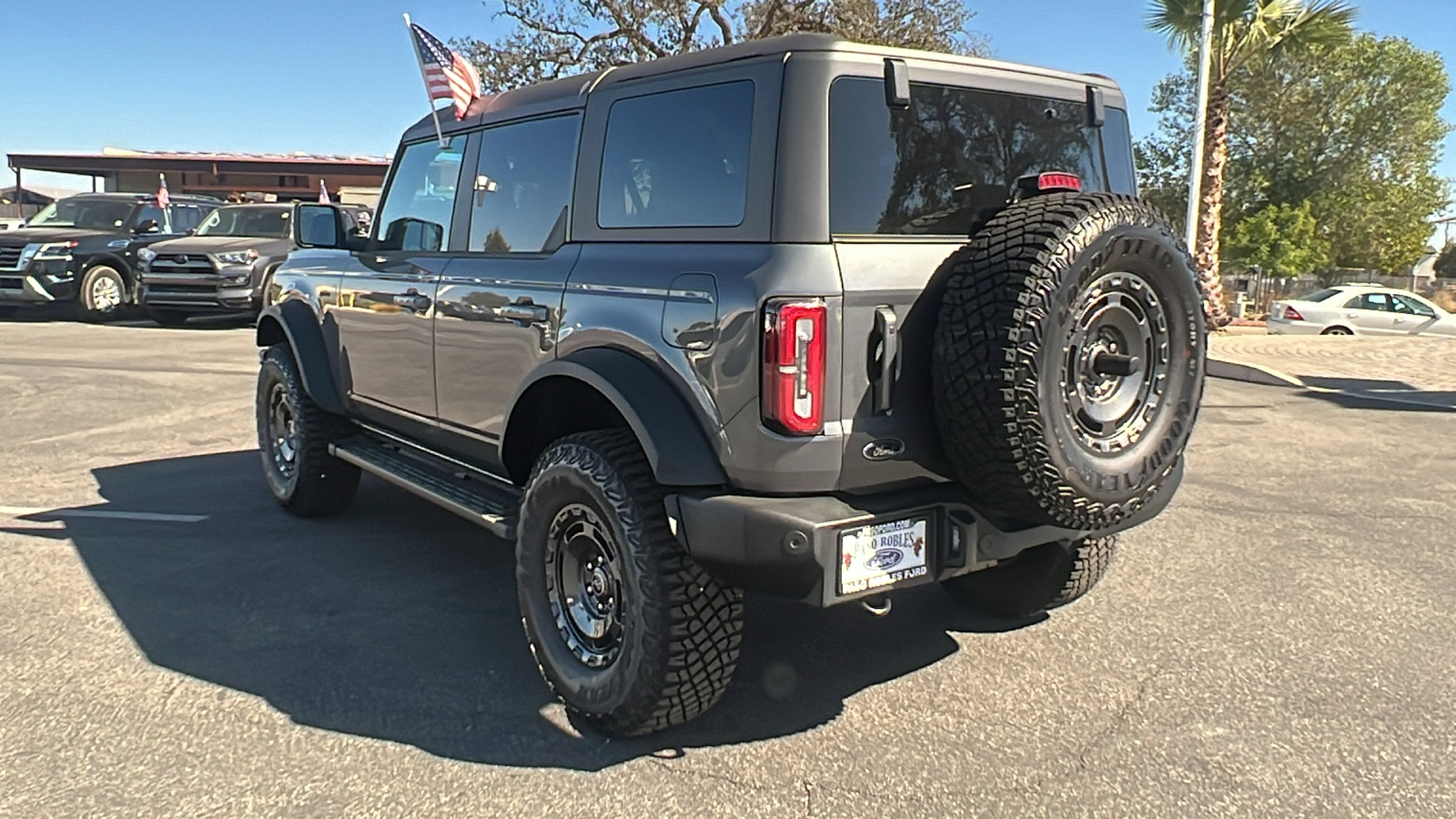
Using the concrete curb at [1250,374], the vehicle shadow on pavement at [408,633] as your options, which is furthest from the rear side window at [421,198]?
the concrete curb at [1250,374]

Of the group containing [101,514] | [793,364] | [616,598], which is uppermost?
[793,364]

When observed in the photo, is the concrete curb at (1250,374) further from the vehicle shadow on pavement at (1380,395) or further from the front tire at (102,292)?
the front tire at (102,292)

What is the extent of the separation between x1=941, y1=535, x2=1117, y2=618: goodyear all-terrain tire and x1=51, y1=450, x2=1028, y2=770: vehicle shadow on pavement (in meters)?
0.09

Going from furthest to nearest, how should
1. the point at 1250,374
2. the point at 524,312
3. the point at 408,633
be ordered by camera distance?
1. the point at 1250,374
2. the point at 408,633
3. the point at 524,312

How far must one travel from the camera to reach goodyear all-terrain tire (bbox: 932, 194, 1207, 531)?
2729mm

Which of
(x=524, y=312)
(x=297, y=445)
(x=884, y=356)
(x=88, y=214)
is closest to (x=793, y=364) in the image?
(x=884, y=356)

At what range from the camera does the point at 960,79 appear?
3.26 meters

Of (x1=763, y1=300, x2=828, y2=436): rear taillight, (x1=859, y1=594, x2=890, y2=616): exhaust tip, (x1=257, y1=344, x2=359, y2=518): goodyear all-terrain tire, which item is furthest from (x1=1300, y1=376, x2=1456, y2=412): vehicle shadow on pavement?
(x1=763, y1=300, x2=828, y2=436): rear taillight

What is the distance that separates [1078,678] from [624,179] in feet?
7.40

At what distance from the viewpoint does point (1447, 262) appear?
51.8 metres

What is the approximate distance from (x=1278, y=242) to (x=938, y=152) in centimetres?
3168

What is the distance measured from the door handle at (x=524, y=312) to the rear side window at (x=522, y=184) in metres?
0.23

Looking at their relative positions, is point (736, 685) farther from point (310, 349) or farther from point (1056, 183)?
point (310, 349)

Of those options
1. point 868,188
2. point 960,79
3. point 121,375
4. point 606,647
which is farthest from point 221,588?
point 121,375
